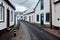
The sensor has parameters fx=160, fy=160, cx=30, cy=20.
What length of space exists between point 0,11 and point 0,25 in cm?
163

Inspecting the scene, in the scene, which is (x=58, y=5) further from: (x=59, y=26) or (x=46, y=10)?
(x=46, y=10)

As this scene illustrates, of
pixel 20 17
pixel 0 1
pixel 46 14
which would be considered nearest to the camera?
pixel 0 1

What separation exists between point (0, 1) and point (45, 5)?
1941 centimetres

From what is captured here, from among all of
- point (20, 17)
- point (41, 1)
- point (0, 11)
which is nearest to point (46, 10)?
point (41, 1)

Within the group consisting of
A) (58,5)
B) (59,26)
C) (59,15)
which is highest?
(58,5)

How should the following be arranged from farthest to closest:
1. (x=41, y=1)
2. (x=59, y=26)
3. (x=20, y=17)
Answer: (x=20, y=17), (x=41, y=1), (x=59, y=26)

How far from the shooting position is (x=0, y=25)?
16234 mm

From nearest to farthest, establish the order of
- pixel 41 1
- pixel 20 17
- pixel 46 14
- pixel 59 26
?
pixel 59 26, pixel 46 14, pixel 41 1, pixel 20 17

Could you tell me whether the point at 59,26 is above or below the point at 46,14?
below

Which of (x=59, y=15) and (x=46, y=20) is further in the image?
(x=46, y=20)

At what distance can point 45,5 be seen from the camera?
1351 inches

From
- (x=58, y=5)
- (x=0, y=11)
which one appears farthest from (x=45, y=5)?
(x=0, y=11)

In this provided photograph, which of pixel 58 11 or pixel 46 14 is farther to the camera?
pixel 46 14

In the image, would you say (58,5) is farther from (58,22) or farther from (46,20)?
(46,20)
